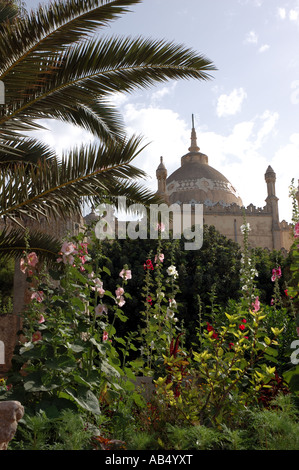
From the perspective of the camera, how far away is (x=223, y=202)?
43.2 m

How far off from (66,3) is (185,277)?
427 inches

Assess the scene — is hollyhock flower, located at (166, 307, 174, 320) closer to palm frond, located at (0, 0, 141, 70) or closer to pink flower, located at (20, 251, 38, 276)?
pink flower, located at (20, 251, 38, 276)

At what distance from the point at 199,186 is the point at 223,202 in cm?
414

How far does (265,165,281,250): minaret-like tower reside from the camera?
39969 millimetres

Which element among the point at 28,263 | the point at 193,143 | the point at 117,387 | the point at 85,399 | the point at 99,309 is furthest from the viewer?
the point at 193,143

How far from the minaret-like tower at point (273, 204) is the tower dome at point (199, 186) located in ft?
12.7

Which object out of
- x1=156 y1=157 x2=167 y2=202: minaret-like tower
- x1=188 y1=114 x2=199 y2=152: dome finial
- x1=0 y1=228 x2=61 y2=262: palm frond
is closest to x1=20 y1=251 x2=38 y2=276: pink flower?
x1=0 y1=228 x2=61 y2=262: palm frond

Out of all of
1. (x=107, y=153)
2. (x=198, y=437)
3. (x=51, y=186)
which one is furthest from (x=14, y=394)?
(x=107, y=153)

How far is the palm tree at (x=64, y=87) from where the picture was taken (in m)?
5.25

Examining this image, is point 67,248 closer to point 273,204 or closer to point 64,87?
point 64,87

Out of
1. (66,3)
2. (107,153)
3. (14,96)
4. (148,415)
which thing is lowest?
(148,415)

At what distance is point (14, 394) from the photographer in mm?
3197

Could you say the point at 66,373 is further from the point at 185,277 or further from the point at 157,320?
the point at 185,277

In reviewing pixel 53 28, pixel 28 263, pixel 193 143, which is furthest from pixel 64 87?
pixel 193 143
